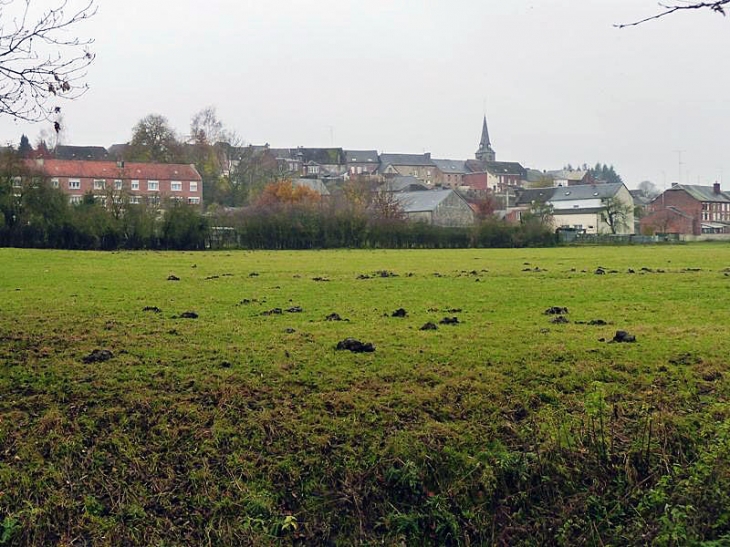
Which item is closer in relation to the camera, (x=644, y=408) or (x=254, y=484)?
(x=254, y=484)

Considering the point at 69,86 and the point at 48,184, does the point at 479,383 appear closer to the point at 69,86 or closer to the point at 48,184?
the point at 69,86

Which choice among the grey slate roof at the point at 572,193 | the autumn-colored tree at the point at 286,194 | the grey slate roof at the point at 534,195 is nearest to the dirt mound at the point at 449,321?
the autumn-colored tree at the point at 286,194

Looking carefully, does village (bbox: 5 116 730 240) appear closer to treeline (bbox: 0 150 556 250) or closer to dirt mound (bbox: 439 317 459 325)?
treeline (bbox: 0 150 556 250)

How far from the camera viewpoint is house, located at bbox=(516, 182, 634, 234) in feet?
344

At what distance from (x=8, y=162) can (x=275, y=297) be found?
4150 cm

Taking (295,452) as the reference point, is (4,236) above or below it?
above

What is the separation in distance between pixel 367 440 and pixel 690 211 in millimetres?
125984

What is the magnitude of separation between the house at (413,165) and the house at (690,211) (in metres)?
71.9

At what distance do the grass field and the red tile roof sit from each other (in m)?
99.9

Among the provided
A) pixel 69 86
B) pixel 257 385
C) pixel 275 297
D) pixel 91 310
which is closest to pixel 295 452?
pixel 257 385

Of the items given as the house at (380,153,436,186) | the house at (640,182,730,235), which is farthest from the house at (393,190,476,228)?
the house at (380,153,436,186)

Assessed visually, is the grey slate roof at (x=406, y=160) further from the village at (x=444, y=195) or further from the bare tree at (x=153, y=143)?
the bare tree at (x=153, y=143)

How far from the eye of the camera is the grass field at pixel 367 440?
24.4 ft

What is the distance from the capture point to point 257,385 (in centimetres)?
944
